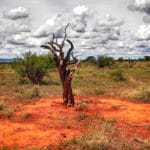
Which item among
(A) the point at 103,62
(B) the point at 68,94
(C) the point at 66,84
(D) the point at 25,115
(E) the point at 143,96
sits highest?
(C) the point at 66,84

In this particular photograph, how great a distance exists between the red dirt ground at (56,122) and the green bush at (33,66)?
504 inches

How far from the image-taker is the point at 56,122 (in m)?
16.0

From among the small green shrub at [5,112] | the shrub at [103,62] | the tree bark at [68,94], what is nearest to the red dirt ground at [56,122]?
the small green shrub at [5,112]

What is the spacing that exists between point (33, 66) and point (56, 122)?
18.7m

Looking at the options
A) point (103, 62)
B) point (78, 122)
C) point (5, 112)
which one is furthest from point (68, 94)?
point (103, 62)

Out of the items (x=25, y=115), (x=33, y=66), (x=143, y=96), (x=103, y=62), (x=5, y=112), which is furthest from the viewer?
(x=103, y=62)

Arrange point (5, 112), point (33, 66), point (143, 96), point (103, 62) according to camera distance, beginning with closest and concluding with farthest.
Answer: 1. point (5, 112)
2. point (143, 96)
3. point (33, 66)
4. point (103, 62)

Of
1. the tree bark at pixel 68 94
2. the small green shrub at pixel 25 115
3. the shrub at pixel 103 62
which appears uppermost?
the tree bark at pixel 68 94

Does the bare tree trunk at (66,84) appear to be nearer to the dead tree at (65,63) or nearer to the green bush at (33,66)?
the dead tree at (65,63)

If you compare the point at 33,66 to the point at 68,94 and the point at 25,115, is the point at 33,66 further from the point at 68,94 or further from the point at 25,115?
the point at 25,115

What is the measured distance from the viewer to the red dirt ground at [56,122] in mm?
13102

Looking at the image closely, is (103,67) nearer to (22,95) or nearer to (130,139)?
(22,95)

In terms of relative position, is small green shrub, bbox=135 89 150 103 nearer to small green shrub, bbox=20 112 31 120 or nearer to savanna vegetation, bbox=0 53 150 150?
savanna vegetation, bbox=0 53 150 150

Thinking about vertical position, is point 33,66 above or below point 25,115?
above
